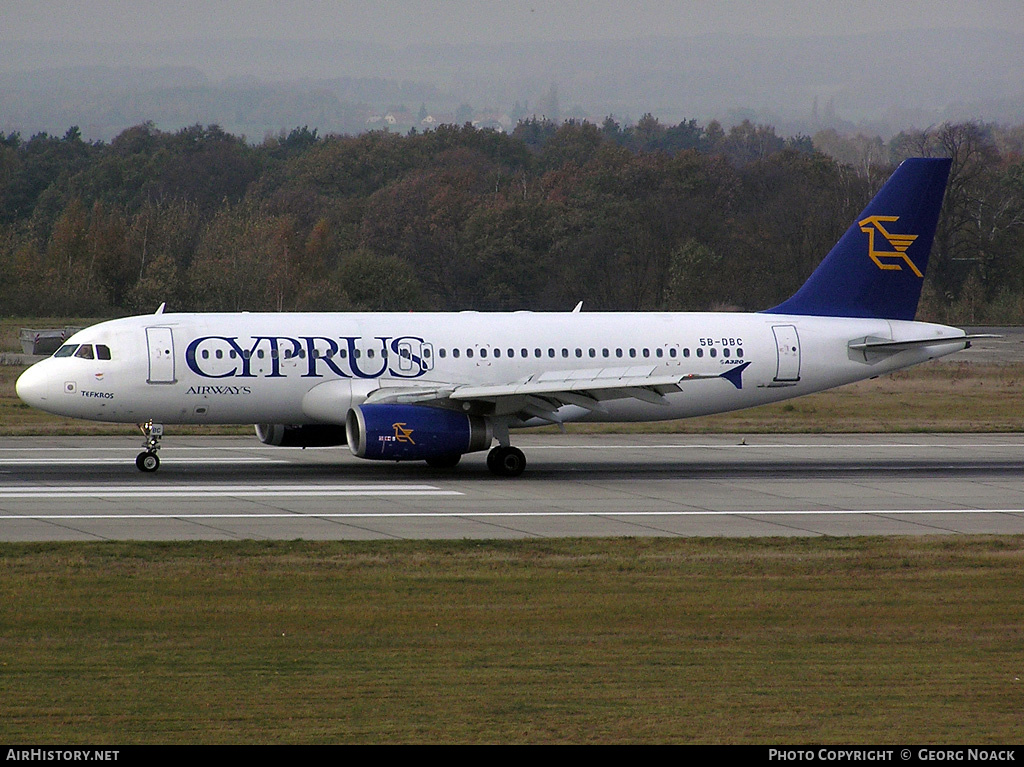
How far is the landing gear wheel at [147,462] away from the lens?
29.3 m

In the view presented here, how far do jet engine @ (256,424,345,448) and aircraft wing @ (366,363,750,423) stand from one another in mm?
1655

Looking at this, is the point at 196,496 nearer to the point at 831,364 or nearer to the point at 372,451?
the point at 372,451

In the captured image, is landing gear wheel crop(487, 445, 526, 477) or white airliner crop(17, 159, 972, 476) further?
landing gear wheel crop(487, 445, 526, 477)

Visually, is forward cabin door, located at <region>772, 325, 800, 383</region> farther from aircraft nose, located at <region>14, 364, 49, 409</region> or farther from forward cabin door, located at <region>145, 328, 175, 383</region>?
aircraft nose, located at <region>14, 364, 49, 409</region>

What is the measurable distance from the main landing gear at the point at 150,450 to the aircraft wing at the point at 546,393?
4776 mm

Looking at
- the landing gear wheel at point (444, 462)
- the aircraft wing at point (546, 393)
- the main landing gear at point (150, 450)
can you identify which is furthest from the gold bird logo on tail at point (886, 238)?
the main landing gear at point (150, 450)

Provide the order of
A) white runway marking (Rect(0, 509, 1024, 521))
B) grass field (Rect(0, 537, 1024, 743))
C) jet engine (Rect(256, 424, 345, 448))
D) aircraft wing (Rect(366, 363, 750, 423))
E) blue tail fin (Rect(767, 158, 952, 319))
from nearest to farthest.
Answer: grass field (Rect(0, 537, 1024, 743)), white runway marking (Rect(0, 509, 1024, 521)), aircraft wing (Rect(366, 363, 750, 423)), jet engine (Rect(256, 424, 345, 448)), blue tail fin (Rect(767, 158, 952, 319))

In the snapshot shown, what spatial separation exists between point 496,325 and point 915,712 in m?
20.1

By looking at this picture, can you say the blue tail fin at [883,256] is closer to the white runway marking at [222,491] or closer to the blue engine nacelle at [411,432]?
the blue engine nacelle at [411,432]

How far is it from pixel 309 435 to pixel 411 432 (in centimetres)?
373

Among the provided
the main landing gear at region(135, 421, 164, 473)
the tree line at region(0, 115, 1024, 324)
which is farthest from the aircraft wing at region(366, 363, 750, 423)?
the tree line at region(0, 115, 1024, 324)

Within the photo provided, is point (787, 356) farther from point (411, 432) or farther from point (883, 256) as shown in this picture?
point (411, 432)

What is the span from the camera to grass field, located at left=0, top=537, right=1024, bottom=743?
459 inches

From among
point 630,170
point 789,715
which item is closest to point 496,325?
point 789,715
